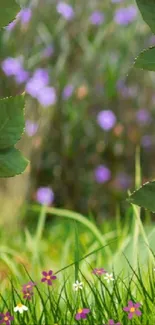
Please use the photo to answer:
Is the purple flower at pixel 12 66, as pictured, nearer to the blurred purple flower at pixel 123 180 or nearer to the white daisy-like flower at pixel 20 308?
the blurred purple flower at pixel 123 180

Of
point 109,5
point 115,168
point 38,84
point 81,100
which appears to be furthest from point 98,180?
point 109,5

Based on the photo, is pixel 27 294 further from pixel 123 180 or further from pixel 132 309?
pixel 123 180

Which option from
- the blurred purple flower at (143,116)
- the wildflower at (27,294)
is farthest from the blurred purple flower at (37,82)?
the wildflower at (27,294)

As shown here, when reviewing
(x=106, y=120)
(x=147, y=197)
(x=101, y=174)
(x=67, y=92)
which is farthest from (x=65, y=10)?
(x=147, y=197)

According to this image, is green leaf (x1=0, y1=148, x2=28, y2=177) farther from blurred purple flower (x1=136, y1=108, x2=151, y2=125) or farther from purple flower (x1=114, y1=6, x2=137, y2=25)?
blurred purple flower (x1=136, y1=108, x2=151, y2=125)

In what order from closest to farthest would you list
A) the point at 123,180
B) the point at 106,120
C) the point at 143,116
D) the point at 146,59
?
the point at 146,59 < the point at 106,120 < the point at 123,180 < the point at 143,116
